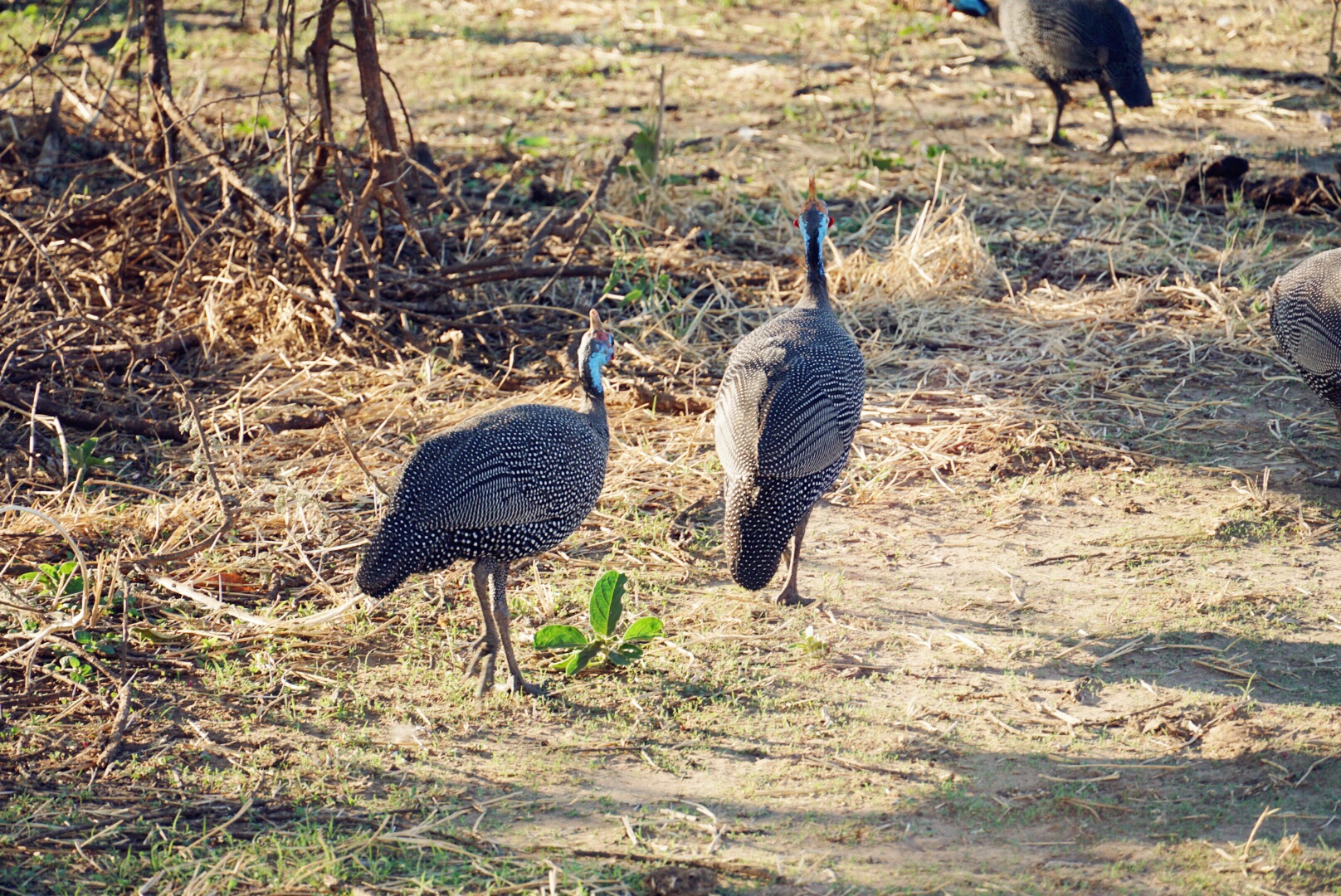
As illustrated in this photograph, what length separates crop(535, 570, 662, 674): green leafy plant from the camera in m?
3.81

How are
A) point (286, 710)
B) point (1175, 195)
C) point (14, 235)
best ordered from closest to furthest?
point (286, 710), point (14, 235), point (1175, 195)

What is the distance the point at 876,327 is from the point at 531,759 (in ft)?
11.2

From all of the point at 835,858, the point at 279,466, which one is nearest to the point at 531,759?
the point at 835,858

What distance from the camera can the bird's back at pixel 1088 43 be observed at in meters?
8.16

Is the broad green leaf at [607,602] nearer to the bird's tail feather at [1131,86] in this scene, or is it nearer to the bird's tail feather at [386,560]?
the bird's tail feather at [386,560]

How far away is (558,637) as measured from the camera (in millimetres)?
3803

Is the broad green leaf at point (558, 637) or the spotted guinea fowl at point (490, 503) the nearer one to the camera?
the spotted guinea fowl at point (490, 503)

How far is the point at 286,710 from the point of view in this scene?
143 inches

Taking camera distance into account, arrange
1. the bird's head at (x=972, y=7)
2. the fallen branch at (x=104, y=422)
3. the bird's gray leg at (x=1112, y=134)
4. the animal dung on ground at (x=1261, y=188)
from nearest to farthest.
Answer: the fallen branch at (x=104, y=422) < the animal dung on ground at (x=1261, y=188) < the bird's gray leg at (x=1112, y=134) < the bird's head at (x=972, y=7)

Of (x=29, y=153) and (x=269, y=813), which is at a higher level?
(x=29, y=153)

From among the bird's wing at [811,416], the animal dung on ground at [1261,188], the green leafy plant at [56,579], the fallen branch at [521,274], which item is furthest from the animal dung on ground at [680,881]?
the animal dung on ground at [1261,188]

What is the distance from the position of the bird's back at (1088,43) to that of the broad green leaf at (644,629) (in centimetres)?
597

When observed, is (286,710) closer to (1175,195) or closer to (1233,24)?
(1175,195)

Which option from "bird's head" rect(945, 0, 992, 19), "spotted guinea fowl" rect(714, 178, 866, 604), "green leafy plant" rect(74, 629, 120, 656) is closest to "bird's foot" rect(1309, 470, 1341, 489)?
"spotted guinea fowl" rect(714, 178, 866, 604)
